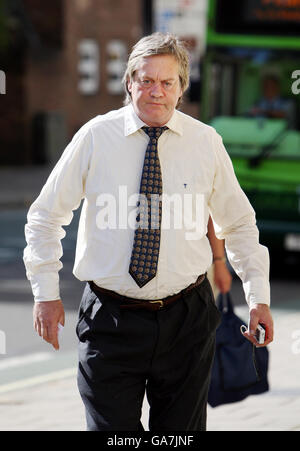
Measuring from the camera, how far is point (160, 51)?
380cm

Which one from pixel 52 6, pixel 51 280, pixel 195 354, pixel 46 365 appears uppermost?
pixel 51 280

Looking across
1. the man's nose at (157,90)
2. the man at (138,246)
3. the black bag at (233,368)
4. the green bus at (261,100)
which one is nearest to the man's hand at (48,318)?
the man at (138,246)

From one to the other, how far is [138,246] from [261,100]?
28.5ft

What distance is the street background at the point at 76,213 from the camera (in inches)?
246

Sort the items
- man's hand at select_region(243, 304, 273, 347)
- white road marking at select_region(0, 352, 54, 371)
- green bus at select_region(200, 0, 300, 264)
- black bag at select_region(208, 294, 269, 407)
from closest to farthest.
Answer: man's hand at select_region(243, 304, 273, 347), black bag at select_region(208, 294, 269, 407), white road marking at select_region(0, 352, 54, 371), green bus at select_region(200, 0, 300, 264)

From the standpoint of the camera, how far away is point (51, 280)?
12.7ft

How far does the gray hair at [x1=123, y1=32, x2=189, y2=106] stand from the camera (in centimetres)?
380

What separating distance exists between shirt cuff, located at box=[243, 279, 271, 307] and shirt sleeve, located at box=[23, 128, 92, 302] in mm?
698

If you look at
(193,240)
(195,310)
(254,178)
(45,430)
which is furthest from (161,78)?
(254,178)

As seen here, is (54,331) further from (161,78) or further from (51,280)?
(161,78)

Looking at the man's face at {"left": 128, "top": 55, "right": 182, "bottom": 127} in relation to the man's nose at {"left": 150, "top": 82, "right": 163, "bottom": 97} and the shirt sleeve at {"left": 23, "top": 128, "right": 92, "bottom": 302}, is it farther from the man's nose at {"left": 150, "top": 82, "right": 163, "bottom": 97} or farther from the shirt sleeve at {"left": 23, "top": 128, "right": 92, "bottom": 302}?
the shirt sleeve at {"left": 23, "top": 128, "right": 92, "bottom": 302}

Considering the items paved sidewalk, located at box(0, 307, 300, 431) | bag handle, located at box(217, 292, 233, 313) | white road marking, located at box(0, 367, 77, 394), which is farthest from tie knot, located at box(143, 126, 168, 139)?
white road marking, located at box(0, 367, 77, 394)

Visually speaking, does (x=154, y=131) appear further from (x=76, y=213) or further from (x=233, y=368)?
A: (x=76, y=213)

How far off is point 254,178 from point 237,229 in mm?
7709
